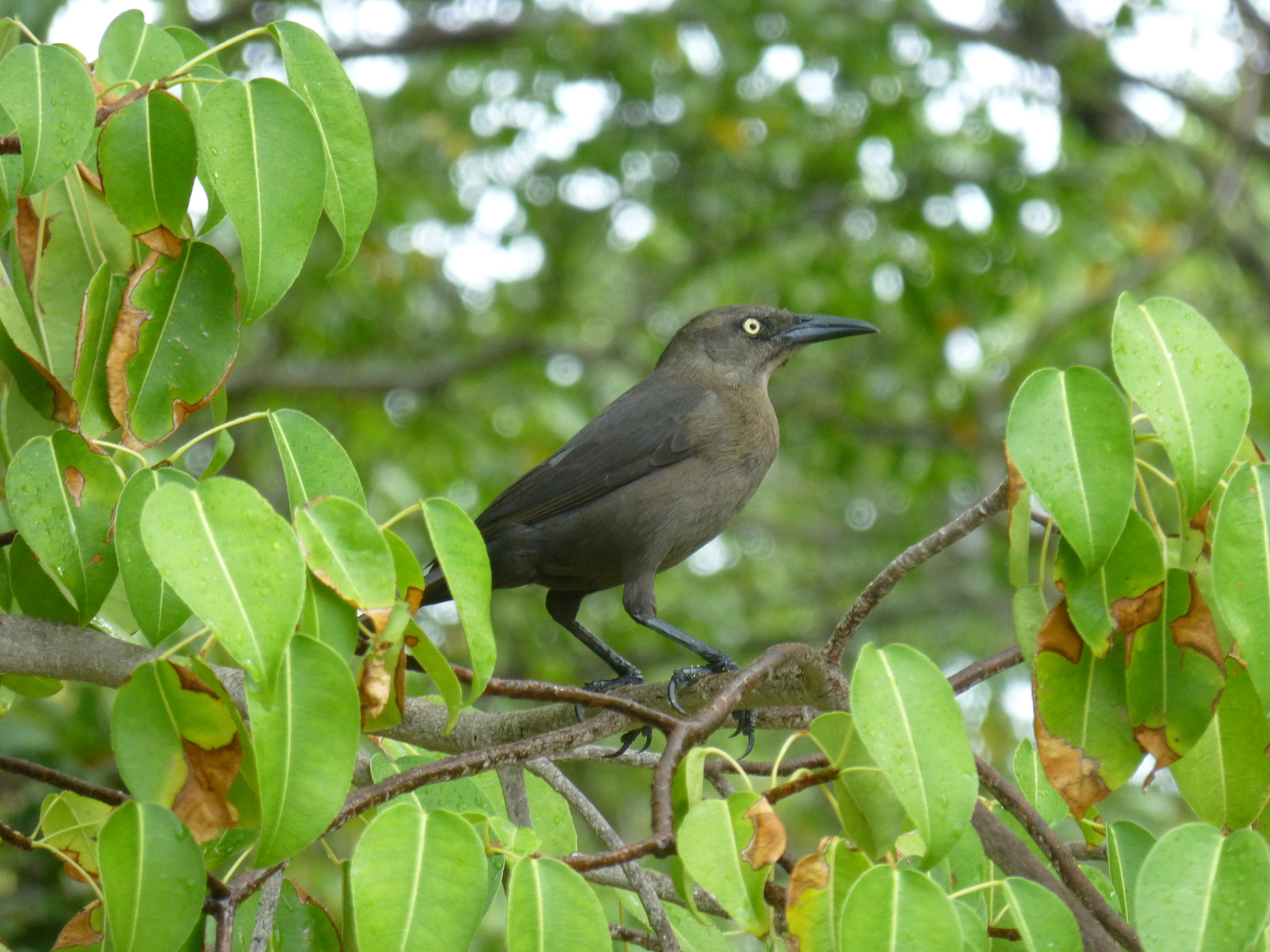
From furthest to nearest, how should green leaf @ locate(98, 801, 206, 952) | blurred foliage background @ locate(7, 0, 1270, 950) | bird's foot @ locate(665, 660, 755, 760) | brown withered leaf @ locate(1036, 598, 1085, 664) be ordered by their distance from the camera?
1. blurred foliage background @ locate(7, 0, 1270, 950)
2. bird's foot @ locate(665, 660, 755, 760)
3. brown withered leaf @ locate(1036, 598, 1085, 664)
4. green leaf @ locate(98, 801, 206, 952)

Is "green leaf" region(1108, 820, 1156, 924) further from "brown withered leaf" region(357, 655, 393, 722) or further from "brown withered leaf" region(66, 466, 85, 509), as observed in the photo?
"brown withered leaf" region(66, 466, 85, 509)

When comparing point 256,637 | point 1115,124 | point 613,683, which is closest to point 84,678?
point 256,637

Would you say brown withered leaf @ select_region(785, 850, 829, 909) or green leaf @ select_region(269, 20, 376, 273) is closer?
brown withered leaf @ select_region(785, 850, 829, 909)

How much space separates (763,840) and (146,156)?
1233mm

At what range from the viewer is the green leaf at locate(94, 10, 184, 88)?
1944 millimetres

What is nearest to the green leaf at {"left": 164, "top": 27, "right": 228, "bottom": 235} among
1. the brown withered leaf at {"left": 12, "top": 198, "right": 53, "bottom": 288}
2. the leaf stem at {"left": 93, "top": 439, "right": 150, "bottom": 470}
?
the brown withered leaf at {"left": 12, "top": 198, "right": 53, "bottom": 288}

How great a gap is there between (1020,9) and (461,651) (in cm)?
526

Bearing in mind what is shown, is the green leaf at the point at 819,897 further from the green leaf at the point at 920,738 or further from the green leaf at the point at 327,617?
the green leaf at the point at 327,617

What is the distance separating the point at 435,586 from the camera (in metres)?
3.52

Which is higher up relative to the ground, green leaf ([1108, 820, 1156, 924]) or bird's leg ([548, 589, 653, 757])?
green leaf ([1108, 820, 1156, 924])

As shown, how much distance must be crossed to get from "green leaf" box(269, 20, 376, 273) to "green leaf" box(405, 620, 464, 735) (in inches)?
22.5

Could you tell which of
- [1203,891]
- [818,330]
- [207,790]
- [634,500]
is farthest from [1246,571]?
[818,330]

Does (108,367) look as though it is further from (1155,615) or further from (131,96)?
(1155,615)

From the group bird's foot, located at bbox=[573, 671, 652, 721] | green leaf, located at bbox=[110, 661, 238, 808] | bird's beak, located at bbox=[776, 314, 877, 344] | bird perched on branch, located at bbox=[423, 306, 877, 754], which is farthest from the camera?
bird's beak, located at bbox=[776, 314, 877, 344]
